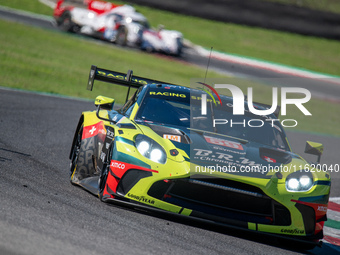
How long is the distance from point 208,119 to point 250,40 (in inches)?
851

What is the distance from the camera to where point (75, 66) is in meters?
17.0

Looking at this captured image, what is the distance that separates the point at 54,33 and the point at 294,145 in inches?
Answer: 522

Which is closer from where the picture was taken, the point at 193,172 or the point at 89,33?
the point at 193,172

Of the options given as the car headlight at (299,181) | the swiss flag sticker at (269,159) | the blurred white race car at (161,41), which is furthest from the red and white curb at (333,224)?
the blurred white race car at (161,41)

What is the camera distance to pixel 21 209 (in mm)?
4383

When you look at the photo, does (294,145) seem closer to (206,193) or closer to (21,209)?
(206,193)

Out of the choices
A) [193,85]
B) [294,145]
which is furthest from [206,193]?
[294,145]

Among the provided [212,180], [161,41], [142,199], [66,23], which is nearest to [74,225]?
[142,199]

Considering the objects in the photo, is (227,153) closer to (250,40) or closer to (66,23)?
(66,23)

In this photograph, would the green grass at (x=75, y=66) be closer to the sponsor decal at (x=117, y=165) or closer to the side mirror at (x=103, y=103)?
the side mirror at (x=103, y=103)

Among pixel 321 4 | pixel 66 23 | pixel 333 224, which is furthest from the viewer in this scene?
pixel 321 4

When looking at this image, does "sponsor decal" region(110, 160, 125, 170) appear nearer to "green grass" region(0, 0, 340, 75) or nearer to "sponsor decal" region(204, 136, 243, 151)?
"sponsor decal" region(204, 136, 243, 151)

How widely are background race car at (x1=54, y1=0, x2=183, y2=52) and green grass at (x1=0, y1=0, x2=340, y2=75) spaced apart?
3.24 metres

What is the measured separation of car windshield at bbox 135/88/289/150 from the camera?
5.83m
